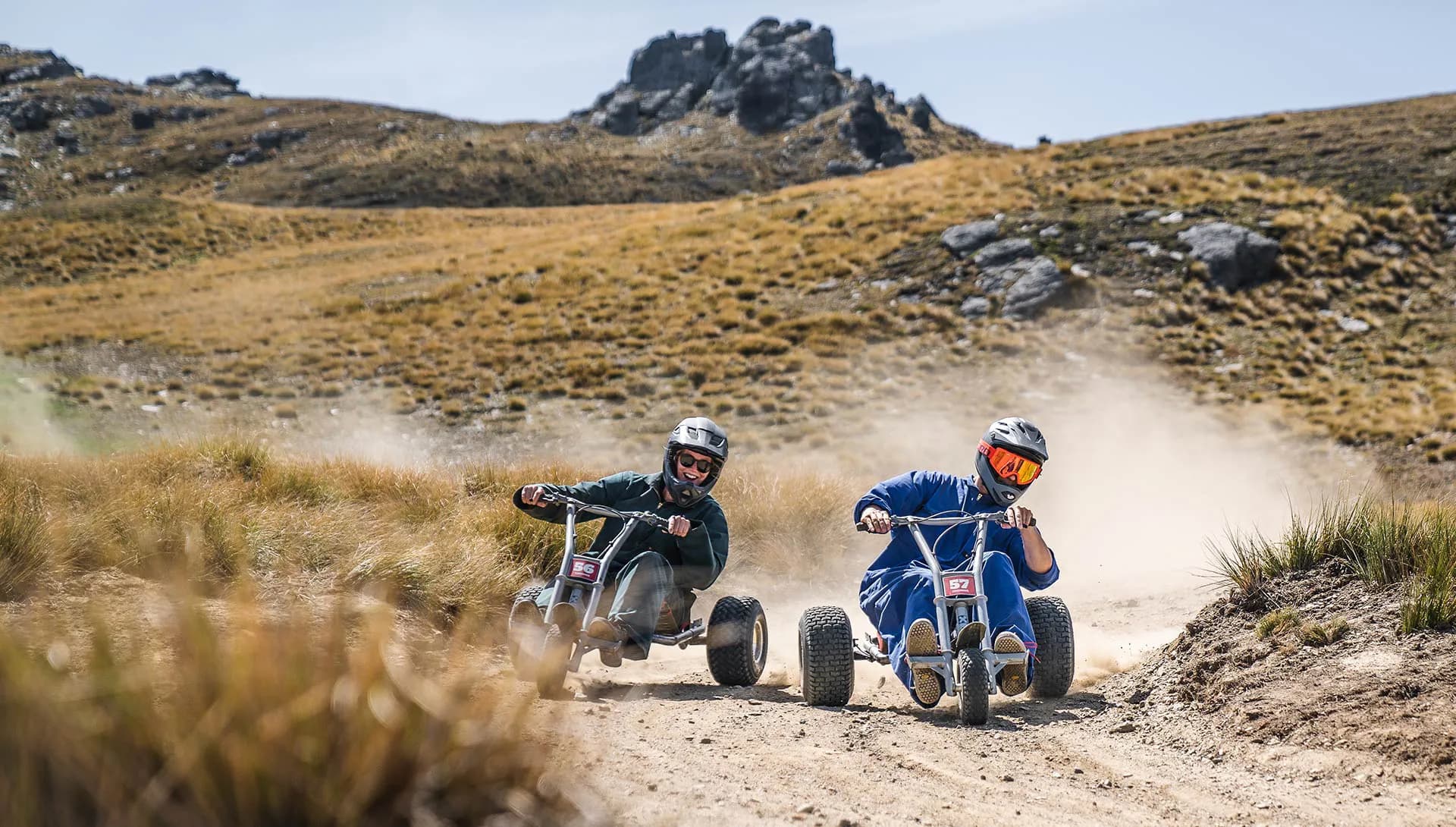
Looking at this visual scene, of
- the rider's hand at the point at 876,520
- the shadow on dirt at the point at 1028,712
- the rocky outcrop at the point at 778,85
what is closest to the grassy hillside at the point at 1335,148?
the shadow on dirt at the point at 1028,712

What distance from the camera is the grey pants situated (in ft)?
20.2

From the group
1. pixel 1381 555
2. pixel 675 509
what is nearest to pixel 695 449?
pixel 675 509

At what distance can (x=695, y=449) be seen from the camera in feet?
22.6

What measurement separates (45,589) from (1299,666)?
6.54 m

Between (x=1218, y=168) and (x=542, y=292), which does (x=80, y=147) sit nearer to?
(x=542, y=292)

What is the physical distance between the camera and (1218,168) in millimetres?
39906

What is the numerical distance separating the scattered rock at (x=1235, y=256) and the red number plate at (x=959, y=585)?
26.6m

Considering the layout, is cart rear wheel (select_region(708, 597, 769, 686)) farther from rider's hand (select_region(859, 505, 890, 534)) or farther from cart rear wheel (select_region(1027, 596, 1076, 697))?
cart rear wheel (select_region(1027, 596, 1076, 697))

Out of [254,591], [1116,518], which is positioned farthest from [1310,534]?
[1116,518]

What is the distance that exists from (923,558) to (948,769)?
222cm

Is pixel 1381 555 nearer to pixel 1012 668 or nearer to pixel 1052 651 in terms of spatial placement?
pixel 1052 651

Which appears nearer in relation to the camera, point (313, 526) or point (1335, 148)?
point (313, 526)

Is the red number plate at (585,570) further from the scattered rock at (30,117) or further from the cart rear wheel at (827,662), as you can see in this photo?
the scattered rock at (30,117)

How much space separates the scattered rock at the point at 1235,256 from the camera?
97.3 ft
